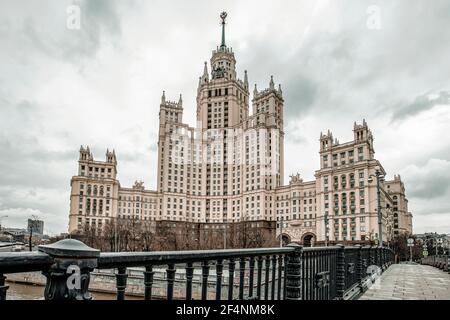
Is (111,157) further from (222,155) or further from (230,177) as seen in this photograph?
(230,177)

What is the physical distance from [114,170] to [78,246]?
127 meters

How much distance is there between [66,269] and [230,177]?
401 feet

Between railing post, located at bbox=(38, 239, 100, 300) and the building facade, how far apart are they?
9471 centimetres

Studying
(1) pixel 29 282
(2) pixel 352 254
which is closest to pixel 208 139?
(1) pixel 29 282

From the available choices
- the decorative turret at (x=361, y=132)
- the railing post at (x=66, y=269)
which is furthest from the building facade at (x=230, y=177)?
the railing post at (x=66, y=269)

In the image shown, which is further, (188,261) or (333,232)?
(333,232)

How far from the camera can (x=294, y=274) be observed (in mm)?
5809

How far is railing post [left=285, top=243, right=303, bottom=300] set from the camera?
227 inches

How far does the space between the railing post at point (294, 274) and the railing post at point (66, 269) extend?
4.15m

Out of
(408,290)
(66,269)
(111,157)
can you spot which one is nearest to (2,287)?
(66,269)

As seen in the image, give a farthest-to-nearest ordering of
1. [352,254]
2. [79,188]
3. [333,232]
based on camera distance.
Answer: [79,188], [333,232], [352,254]

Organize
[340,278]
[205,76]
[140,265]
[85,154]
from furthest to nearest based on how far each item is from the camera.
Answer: [205,76] → [85,154] → [340,278] → [140,265]
